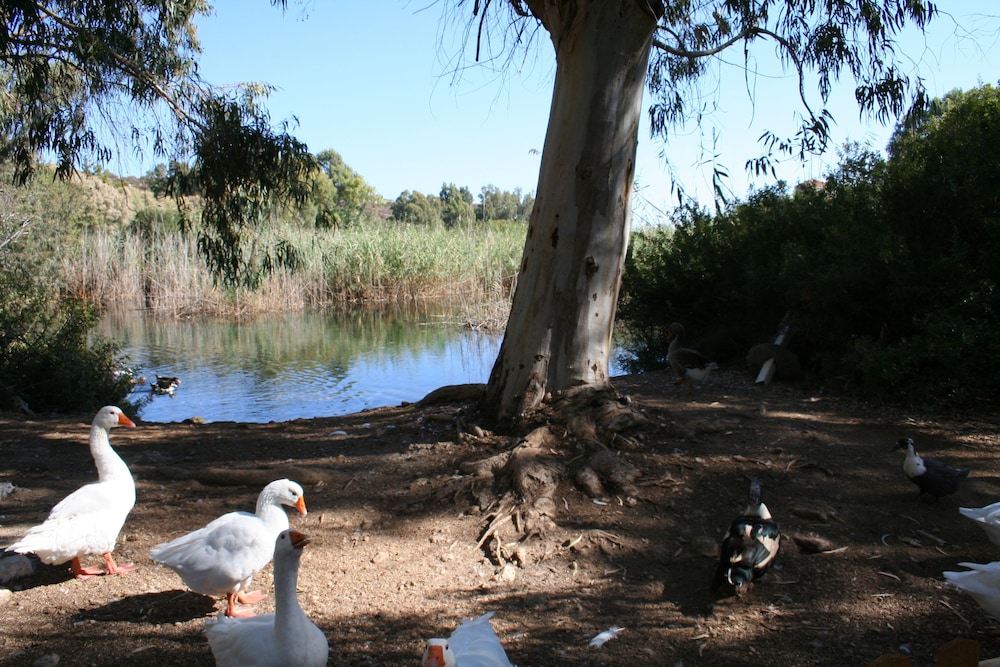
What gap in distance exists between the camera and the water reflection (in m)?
11.1

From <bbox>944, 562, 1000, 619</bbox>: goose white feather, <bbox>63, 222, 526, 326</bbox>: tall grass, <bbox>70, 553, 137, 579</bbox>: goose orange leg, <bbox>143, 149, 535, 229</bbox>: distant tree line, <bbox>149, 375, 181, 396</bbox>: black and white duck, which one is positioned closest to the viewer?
<bbox>944, 562, 1000, 619</bbox>: goose white feather

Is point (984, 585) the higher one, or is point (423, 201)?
point (423, 201)

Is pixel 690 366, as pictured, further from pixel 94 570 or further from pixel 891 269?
pixel 94 570

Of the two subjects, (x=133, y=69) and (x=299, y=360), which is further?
(x=299, y=360)

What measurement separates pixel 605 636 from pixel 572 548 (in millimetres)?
788

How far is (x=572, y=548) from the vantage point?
408 cm

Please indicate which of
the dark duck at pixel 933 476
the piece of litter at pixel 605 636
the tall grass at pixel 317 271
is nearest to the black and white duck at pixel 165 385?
the tall grass at pixel 317 271

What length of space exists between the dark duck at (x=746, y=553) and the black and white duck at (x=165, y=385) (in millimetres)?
10254

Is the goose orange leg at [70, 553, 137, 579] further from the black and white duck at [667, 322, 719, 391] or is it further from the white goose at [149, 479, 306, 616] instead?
the black and white duck at [667, 322, 719, 391]

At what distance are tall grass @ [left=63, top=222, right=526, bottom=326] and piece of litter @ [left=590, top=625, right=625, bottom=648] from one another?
47.4ft

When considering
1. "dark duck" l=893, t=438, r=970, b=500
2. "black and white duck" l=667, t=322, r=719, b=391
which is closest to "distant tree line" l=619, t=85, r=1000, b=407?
"black and white duck" l=667, t=322, r=719, b=391

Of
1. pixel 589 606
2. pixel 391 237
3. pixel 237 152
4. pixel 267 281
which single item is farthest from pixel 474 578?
pixel 391 237

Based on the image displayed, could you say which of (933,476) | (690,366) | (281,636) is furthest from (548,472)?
(690,366)

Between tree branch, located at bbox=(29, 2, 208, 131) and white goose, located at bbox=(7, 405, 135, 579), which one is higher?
tree branch, located at bbox=(29, 2, 208, 131)
